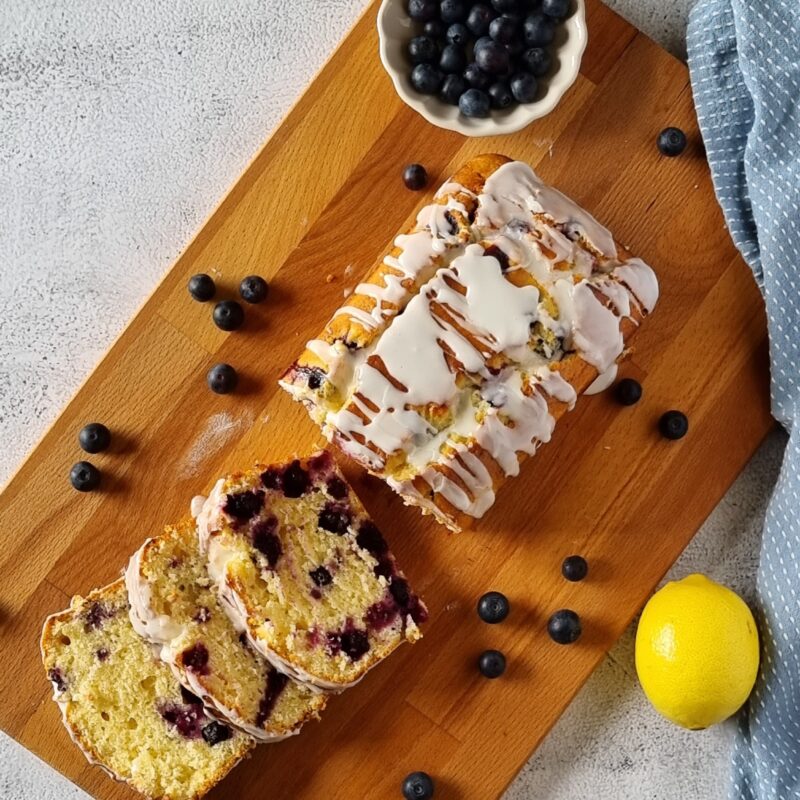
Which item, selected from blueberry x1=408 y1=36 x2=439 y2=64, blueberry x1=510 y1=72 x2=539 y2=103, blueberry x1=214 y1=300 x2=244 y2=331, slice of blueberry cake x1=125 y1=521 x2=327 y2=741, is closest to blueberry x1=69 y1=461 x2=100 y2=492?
slice of blueberry cake x1=125 y1=521 x2=327 y2=741

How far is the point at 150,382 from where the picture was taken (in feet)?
9.52

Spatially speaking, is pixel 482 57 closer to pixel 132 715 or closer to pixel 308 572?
pixel 308 572

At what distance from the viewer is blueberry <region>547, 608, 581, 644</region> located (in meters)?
2.83

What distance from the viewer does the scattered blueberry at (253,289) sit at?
113 inches

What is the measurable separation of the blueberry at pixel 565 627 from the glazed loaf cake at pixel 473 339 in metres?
0.47

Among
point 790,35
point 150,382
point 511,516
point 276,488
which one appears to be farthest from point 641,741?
point 790,35

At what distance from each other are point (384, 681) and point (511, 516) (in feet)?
2.04

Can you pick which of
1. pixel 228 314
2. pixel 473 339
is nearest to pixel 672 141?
pixel 473 339

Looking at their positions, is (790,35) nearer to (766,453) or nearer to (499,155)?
(499,155)

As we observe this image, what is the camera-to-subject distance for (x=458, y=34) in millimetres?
2697

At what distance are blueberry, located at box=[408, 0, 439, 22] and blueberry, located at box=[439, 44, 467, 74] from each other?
0.32 ft

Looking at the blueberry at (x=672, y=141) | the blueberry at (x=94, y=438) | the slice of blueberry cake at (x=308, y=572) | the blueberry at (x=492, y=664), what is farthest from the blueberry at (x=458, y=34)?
the blueberry at (x=492, y=664)

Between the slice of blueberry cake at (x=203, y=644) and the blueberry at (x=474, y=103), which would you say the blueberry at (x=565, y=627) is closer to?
the slice of blueberry cake at (x=203, y=644)

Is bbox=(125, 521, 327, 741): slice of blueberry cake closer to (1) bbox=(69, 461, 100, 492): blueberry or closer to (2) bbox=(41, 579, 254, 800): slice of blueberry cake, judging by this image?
(2) bbox=(41, 579, 254, 800): slice of blueberry cake
